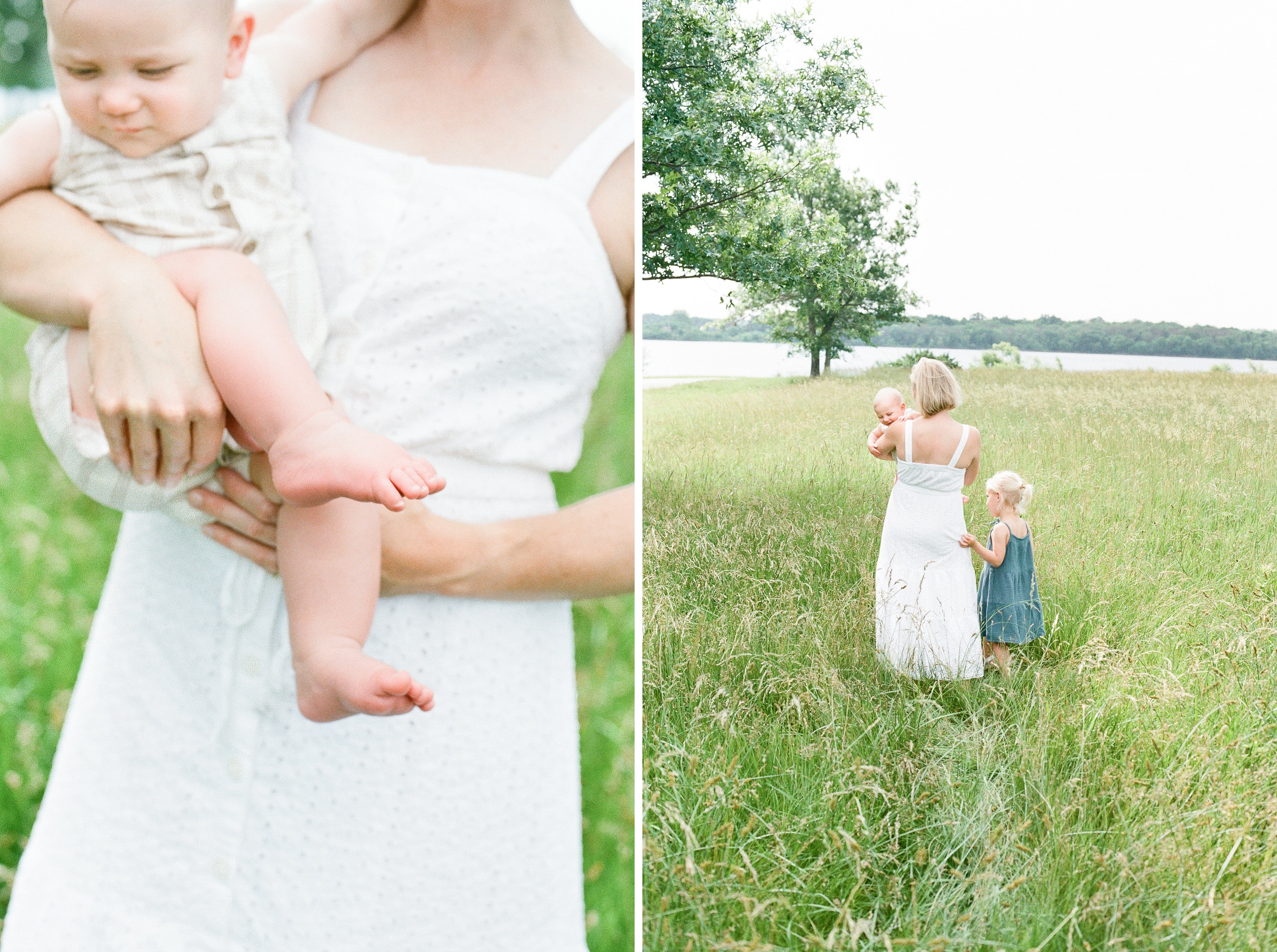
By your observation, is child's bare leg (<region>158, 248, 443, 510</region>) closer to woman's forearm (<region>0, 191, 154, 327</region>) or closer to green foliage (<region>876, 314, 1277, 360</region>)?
woman's forearm (<region>0, 191, 154, 327</region>)

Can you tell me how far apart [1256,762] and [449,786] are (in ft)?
5.07

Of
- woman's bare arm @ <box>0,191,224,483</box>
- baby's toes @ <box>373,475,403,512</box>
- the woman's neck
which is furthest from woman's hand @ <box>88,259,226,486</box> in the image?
the woman's neck

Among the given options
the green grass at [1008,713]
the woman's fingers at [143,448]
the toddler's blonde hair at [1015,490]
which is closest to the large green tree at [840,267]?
the green grass at [1008,713]

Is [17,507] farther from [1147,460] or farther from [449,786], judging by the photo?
[1147,460]

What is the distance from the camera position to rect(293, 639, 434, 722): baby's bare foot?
1.15m

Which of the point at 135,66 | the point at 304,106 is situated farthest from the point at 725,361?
the point at 135,66

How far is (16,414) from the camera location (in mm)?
1893

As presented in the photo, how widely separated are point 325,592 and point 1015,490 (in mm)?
1394

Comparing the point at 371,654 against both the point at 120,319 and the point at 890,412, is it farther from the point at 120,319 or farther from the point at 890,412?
the point at 890,412

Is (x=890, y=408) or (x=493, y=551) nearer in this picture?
(x=493, y=551)

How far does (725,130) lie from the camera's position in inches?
81.3

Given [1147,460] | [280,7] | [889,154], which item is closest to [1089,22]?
[889,154]

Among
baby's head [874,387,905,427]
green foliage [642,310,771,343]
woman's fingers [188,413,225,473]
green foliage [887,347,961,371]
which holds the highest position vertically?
green foliage [642,310,771,343]

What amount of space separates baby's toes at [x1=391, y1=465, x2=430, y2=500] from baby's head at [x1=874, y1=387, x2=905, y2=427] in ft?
3.84
